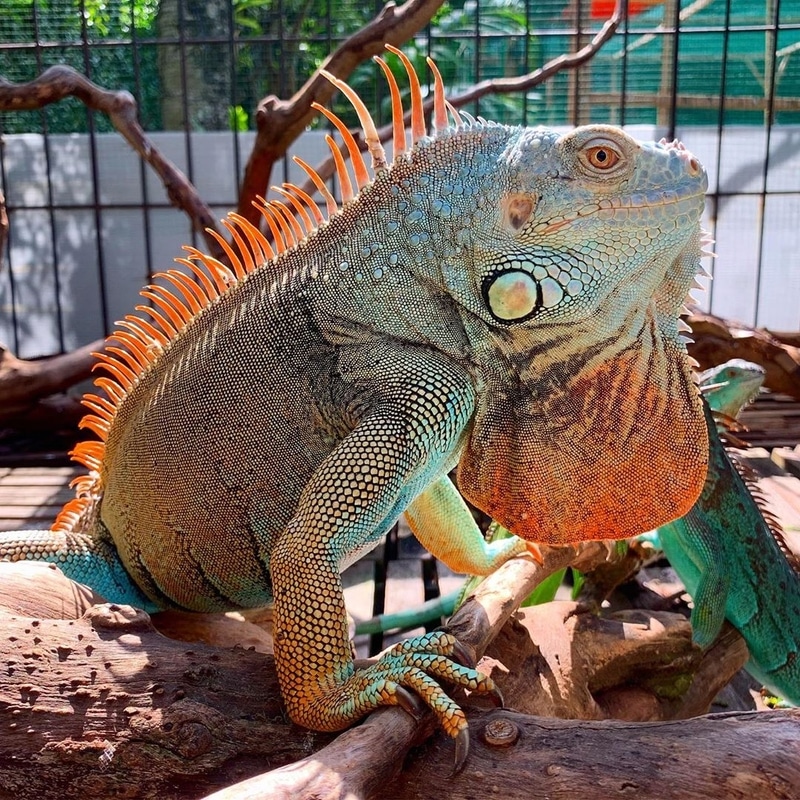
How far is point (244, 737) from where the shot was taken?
6.30 ft

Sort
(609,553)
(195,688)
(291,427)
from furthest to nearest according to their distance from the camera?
(609,553), (291,427), (195,688)

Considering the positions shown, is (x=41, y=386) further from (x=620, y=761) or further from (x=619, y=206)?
(x=620, y=761)

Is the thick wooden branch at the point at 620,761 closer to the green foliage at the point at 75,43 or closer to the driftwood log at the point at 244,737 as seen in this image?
the driftwood log at the point at 244,737

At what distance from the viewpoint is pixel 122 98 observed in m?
5.81

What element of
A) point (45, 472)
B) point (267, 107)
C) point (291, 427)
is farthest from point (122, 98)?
point (291, 427)

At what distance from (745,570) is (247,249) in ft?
8.12

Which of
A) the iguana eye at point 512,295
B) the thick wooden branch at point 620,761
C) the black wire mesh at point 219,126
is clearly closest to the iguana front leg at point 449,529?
the iguana eye at point 512,295

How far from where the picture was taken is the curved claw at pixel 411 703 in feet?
5.71

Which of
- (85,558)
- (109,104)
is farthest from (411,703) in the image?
(109,104)

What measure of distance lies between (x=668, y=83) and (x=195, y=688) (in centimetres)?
834

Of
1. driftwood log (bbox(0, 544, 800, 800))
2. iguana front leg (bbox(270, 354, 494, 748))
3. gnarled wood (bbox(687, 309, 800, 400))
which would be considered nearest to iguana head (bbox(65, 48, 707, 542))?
iguana front leg (bbox(270, 354, 494, 748))

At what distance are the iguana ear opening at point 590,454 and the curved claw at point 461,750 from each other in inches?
33.6

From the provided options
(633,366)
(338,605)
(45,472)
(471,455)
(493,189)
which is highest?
(493,189)

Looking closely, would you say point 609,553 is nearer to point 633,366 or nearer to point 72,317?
point 633,366
